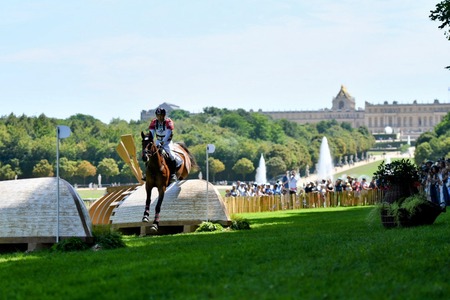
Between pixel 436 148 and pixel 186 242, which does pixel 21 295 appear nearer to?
pixel 186 242

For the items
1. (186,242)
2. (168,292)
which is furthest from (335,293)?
(186,242)

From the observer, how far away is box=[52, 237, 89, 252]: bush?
19328mm

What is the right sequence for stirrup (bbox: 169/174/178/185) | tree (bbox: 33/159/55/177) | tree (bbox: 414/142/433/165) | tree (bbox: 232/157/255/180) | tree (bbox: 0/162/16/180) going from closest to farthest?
stirrup (bbox: 169/174/178/185), tree (bbox: 0/162/16/180), tree (bbox: 33/159/55/177), tree (bbox: 232/157/255/180), tree (bbox: 414/142/433/165)

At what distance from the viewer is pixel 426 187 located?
39.1m

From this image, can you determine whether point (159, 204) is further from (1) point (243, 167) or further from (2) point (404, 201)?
(1) point (243, 167)

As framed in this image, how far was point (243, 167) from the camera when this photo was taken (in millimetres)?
154875

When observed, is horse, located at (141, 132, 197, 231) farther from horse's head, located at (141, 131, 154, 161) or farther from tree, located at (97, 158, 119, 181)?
tree, located at (97, 158, 119, 181)

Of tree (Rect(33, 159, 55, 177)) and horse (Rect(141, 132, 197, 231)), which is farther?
tree (Rect(33, 159, 55, 177))

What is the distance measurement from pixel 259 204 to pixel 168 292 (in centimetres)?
3838

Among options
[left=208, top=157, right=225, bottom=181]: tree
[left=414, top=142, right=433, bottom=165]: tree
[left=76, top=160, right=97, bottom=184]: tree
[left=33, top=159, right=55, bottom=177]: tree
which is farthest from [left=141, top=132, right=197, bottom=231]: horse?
[left=414, top=142, right=433, bottom=165]: tree

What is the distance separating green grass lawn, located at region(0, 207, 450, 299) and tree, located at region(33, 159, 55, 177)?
111 m

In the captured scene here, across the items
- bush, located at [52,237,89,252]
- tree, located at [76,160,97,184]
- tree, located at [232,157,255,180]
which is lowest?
bush, located at [52,237,89,252]

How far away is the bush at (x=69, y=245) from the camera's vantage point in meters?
19.3

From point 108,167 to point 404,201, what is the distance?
119 metres
